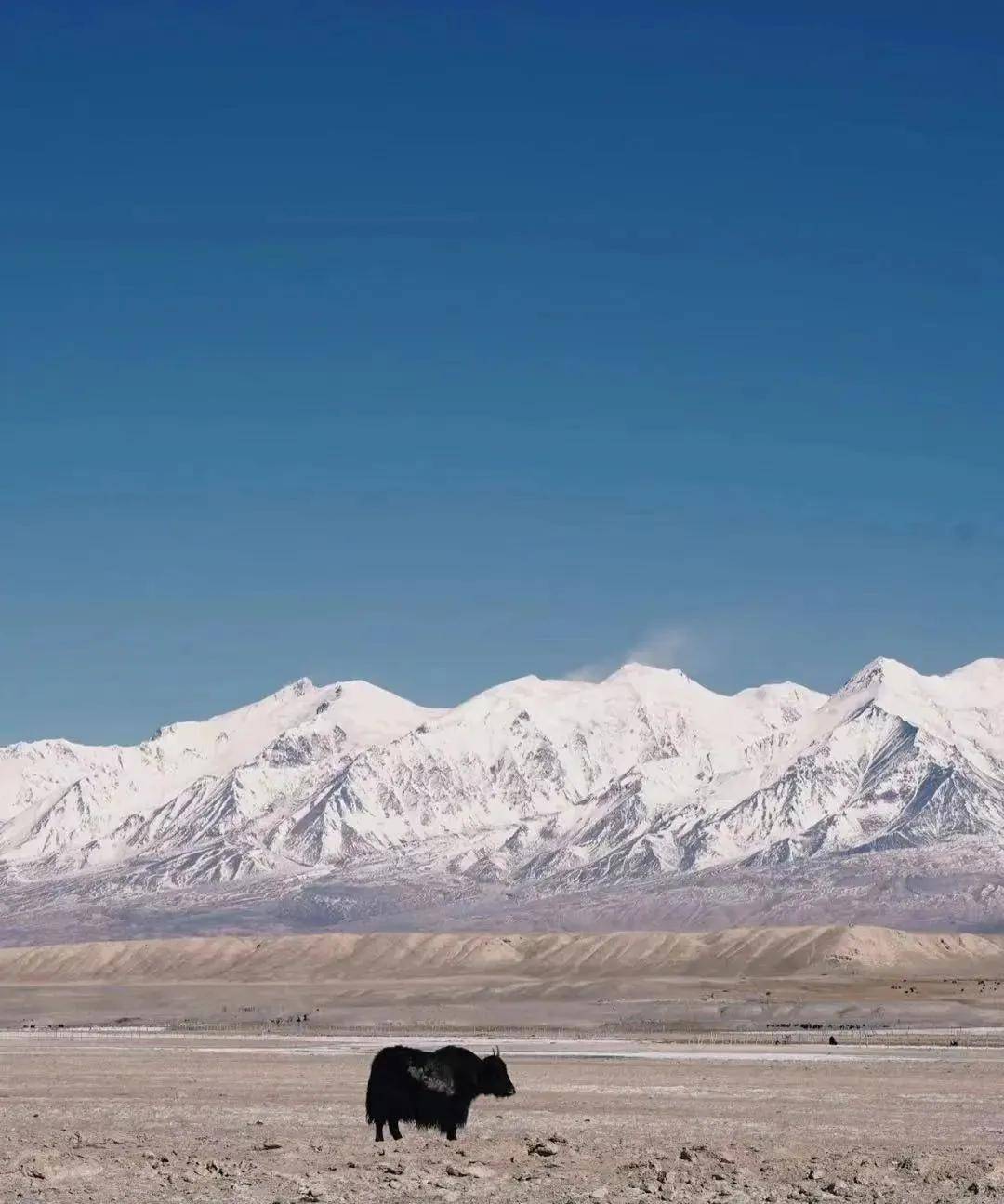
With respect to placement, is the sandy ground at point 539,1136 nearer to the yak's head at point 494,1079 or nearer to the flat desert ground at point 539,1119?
the flat desert ground at point 539,1119

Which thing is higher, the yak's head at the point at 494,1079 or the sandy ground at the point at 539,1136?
the yak's head at the point at 494,1079

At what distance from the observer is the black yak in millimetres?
32406

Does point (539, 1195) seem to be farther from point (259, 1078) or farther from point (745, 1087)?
point (259, 1078)

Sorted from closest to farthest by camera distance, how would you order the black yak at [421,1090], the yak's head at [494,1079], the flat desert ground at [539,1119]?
1. the flat desert ground at [539,1119]
2. the black yak at [421,1090]
3. the yak's head at [494,1079]

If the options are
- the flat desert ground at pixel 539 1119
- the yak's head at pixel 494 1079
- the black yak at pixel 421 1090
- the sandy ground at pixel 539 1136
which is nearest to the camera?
the sandy ground at pixel 539 1136

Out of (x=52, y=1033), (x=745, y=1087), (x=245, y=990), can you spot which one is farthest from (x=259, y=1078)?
(x=245, y=990)

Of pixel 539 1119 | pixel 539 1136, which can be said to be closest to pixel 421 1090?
pixel 539 1136

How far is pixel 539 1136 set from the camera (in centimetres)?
3316

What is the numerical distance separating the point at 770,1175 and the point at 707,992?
13135 cm

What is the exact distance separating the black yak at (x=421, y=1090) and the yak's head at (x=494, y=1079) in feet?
1.79

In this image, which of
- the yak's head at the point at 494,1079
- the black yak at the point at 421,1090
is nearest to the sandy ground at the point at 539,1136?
the black yak at the point at 421,1090

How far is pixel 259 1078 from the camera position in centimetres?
5188

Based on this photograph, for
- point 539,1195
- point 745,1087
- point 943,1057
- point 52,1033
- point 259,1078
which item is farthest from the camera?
point 52,1033

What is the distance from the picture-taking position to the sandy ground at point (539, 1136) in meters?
26.2
